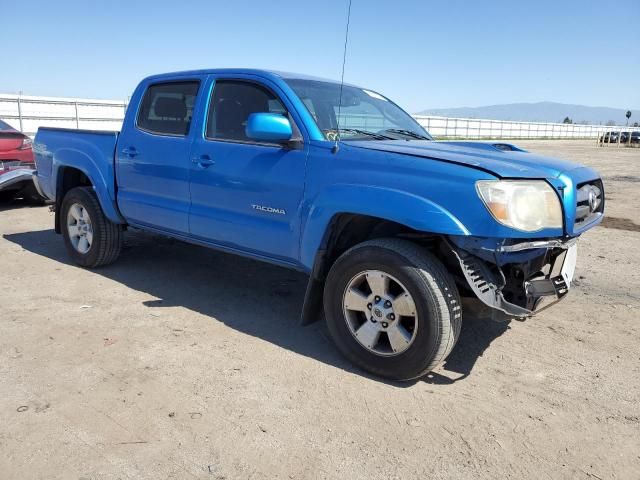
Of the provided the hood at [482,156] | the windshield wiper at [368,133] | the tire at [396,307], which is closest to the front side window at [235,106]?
the windshield wiper at [368,133]

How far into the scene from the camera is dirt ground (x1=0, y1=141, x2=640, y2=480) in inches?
98.2

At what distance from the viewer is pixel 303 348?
3.71 metres

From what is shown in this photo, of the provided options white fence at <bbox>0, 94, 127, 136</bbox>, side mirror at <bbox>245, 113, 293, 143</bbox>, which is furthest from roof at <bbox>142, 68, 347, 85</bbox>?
white fence at <bbox>0, 94, 127, 136</bbox>

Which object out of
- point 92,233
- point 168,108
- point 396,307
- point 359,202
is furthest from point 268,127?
point 92,233

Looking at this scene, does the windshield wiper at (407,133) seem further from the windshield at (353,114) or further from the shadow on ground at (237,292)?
the shadow on ground at (237,292)

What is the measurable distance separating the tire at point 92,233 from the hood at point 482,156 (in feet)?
9.76

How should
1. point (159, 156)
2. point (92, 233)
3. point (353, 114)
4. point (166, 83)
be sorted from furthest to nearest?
point (92, 233) → point (166, 83) → point (159, 156) → point (353, 114)

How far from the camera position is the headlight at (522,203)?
287 cm

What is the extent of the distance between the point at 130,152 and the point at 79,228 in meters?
1.24

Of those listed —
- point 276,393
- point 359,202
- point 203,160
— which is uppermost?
point 203,160

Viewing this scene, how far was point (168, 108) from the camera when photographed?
4676 mm

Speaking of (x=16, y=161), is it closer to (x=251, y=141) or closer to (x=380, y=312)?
(x=251, y=141)

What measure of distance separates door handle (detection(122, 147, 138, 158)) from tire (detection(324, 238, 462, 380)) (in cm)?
242

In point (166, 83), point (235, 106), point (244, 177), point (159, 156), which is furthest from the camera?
point (166, 83)
